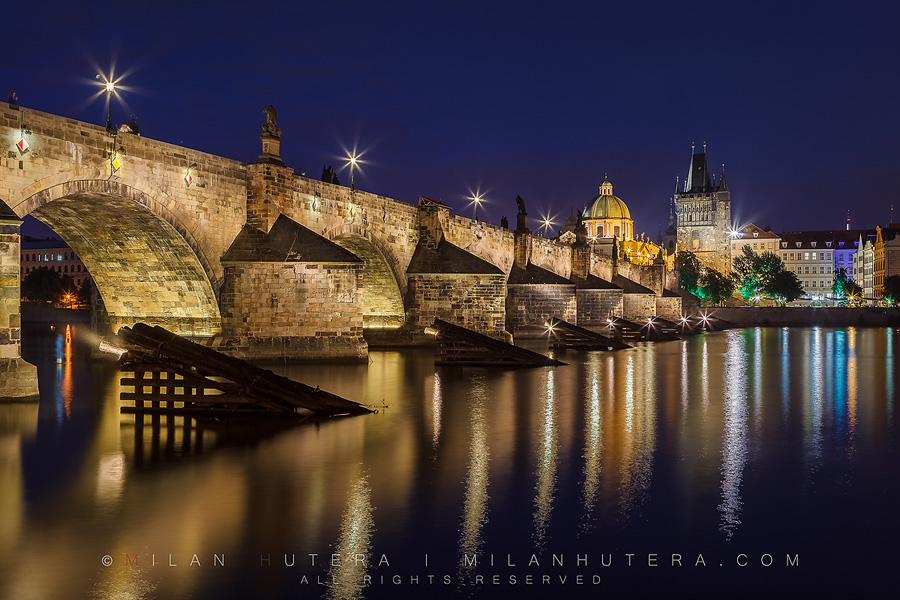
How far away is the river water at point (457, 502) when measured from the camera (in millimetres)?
6078

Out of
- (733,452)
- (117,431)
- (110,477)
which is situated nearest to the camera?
(110,477)

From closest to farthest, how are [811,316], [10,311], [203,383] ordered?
[203,383]
[10,311]
[811,316]

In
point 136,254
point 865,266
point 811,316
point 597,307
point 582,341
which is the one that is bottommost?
point 582,341

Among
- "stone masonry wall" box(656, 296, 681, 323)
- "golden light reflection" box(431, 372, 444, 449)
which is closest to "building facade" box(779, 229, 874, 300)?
"stone masonry wall" box(656, 296, 681, 323)

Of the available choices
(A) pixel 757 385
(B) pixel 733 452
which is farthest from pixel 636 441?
(A) pixel 757 385

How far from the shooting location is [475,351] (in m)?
24.3

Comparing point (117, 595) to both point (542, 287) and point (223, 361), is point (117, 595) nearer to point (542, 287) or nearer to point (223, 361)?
point (223, 361)

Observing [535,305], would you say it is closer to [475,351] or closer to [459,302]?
[459,302]

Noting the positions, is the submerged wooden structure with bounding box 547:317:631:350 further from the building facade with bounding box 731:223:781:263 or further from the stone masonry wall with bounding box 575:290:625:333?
the building facade with bounding box 731:223:781:263

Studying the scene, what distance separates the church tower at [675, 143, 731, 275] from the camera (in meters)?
128

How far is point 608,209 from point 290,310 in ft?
330

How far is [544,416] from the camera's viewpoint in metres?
14.2

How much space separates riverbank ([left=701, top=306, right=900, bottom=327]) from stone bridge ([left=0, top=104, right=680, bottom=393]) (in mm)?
51506

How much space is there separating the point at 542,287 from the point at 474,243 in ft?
14.8
